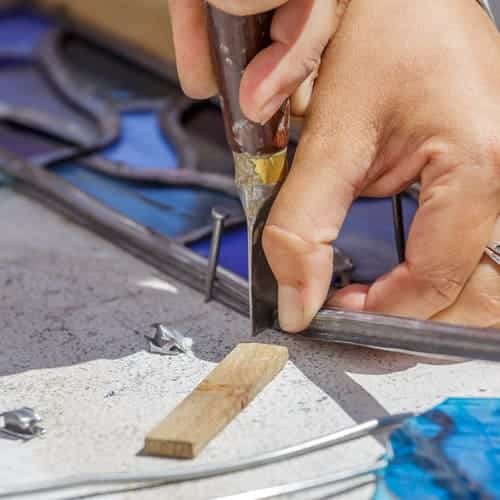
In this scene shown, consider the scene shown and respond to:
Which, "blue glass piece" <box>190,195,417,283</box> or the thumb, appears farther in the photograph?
"blue glass piece" <box>190,195,417,283</box>

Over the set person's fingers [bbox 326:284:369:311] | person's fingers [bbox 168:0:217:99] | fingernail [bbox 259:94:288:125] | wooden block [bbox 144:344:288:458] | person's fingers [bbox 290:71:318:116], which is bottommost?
wooden block [bbox 144:344:288:458]

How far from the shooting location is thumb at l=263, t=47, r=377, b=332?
95 cm

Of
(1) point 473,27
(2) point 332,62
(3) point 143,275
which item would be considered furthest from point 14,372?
(1) point 473,27

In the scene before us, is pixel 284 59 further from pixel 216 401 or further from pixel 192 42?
pixel 216 401

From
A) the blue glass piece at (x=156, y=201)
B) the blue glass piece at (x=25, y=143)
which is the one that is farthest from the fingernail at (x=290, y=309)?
the blue glass piece at (x=25, y=143)

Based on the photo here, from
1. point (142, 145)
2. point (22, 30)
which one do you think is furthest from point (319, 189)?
point (22, 30)

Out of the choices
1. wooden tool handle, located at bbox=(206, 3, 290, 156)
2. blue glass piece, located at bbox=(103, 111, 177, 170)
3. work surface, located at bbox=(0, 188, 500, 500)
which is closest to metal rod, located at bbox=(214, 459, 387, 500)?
work surface, located at bbox=(0, 188, 500, 500)

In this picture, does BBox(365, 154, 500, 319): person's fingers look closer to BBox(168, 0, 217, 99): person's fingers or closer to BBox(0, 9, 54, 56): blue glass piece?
BBox(168, 0, 217, 99): person's fingers

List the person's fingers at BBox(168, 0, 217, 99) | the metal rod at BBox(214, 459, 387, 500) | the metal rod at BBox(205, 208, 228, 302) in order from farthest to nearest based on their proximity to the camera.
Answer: the metal rod at BBox(205, 208, 228, 302) < the person's fingers at BBox(168, 0, 217, 99) < the metal rod at BBox(214, 459, 387, 500)

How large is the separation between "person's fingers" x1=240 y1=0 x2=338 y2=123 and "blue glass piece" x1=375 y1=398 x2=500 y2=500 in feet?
1.02

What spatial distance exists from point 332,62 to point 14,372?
1.45 feet

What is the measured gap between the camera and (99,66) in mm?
2025

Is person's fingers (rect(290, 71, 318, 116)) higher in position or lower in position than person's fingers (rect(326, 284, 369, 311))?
higher

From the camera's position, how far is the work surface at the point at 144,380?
866 millimetres
